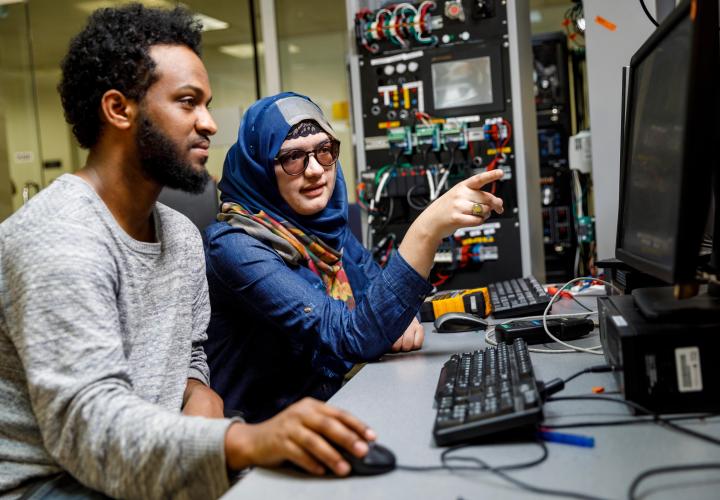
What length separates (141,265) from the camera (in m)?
1.13

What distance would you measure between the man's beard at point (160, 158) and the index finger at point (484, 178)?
514 mm

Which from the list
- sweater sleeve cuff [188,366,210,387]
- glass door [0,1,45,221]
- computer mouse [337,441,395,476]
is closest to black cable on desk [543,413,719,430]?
computer mouse [337,441,395,476]

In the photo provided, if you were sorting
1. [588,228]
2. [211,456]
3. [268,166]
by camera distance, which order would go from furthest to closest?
[588,228], [268,166], [211,456]

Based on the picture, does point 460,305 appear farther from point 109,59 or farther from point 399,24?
point 399,24

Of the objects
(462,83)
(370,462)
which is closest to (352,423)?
(370,462)

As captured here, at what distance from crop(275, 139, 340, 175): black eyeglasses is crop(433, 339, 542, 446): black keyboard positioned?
0.72 m

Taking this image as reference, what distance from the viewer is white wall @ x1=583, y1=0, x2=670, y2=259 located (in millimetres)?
→ 2300

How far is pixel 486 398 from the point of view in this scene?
89cm

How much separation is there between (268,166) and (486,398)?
0.95 metres

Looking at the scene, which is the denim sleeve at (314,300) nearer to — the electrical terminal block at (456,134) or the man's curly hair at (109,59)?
the man's curly hair at (109,59)

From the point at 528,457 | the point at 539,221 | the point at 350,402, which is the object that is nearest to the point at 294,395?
the point at 350,402

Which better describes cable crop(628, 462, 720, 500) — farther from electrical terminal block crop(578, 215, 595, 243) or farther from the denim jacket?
electrical terminal block crop(578, 215, 595, 243)

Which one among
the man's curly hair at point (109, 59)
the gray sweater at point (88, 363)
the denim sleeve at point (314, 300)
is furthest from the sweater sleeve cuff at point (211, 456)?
the man's curly hair at point (109, 59)

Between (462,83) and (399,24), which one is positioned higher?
(399,24)
